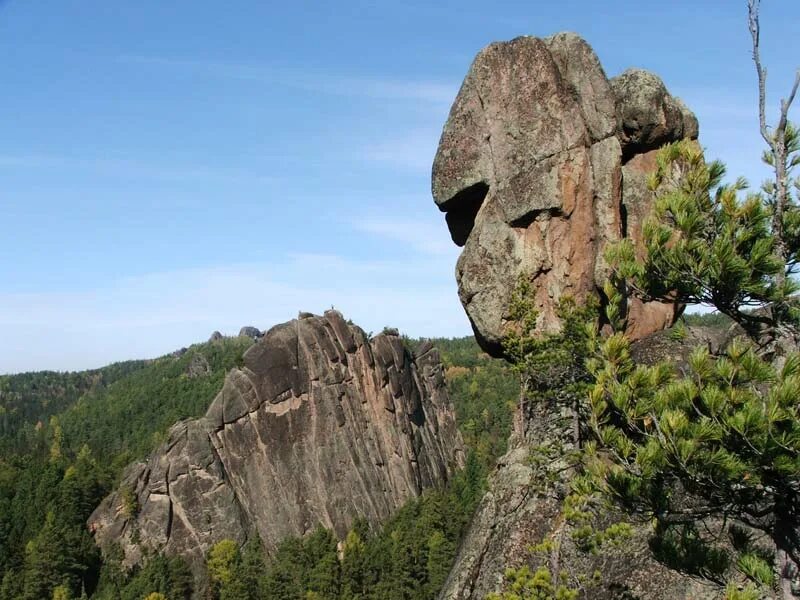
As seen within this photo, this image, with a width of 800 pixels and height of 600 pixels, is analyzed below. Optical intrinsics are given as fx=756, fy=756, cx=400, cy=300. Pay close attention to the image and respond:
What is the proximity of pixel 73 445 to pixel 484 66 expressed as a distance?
141 metres

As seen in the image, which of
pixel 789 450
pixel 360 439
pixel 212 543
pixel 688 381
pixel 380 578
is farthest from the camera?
pixel 360 439

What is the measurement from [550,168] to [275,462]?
5945cm

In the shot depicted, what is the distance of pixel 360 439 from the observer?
77.2m

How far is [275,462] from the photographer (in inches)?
2886

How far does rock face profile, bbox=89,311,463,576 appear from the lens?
71750 millimetres

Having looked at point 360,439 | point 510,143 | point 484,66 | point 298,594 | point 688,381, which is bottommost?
point 298,594

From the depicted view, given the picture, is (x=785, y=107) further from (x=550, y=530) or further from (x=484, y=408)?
(x=484, y=408)

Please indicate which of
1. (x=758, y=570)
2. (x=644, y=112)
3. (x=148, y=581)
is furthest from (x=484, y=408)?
(x=758, y=570)

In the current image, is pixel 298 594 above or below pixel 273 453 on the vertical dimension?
below

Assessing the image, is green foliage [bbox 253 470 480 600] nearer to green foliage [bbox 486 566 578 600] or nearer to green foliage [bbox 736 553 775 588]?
green foliage [bbox 486 566 578 600]

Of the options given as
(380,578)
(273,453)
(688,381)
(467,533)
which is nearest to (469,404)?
(273,453)

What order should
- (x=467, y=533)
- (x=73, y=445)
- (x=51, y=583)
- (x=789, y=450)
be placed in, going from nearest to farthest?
1. (x=789, y=450)
2. (x=467, y=533)
3. (x=51, y=583)
4. (x=73, y=445)

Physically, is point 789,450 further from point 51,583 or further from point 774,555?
point 51,583

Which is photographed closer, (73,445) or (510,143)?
(510,143)
